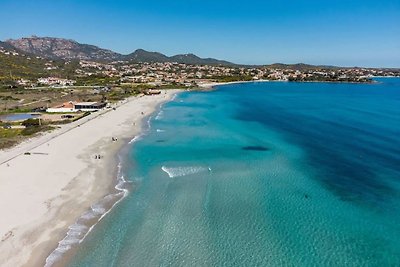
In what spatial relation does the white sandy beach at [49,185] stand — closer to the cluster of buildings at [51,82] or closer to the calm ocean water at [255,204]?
the calm ocean water at [255,204]

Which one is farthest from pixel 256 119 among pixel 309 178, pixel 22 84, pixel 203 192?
pixel 22 84

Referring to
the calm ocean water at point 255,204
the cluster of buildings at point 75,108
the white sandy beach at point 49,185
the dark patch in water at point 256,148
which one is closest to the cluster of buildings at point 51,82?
the cluster of buildings at point 75,108

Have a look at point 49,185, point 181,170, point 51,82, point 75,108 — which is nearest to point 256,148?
point 181,170

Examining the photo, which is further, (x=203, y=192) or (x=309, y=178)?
(x=309, y=178)

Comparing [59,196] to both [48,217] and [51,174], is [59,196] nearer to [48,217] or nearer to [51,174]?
[48,217]

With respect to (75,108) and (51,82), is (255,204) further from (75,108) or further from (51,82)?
(51,82)

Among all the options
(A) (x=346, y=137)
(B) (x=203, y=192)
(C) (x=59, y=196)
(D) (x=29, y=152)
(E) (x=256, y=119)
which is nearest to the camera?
(C) (x=59, y=196)
